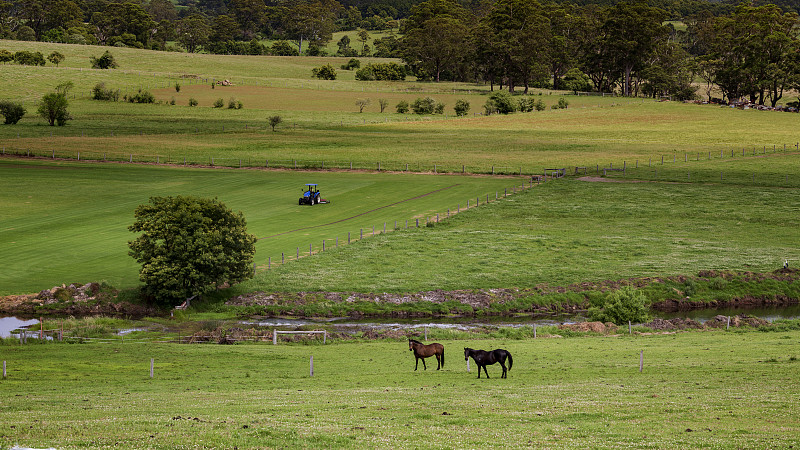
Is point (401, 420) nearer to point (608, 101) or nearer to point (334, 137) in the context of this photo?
point (334, 137)

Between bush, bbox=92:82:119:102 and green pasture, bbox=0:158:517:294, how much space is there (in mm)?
66579

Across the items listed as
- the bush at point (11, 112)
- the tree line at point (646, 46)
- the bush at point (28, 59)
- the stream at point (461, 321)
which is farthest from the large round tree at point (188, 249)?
the bush at point (28, 59)

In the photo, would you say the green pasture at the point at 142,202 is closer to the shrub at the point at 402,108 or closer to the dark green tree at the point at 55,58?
the shrub at the point at 402,108

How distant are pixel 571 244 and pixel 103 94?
400 ft

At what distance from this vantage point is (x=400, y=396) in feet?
76.3

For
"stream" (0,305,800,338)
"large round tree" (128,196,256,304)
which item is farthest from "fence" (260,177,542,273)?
"stream" (0,305,800,338)

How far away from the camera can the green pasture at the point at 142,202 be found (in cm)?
5338

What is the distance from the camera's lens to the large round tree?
45.8m

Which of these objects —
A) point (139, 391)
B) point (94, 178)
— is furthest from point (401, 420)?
point (94, 178)

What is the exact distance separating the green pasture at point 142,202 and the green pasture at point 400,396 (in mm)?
19314

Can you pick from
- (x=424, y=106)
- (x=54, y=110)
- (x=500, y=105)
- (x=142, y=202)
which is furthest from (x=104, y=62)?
(x=142, y=202)

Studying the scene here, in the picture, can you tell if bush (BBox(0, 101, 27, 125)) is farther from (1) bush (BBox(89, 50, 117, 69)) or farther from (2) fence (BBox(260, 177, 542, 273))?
(2) fence (BBox(260, 177, 542, 273))

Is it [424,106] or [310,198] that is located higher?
[424,106]

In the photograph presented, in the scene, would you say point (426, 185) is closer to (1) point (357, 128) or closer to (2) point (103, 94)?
(1) point (357, 128)
